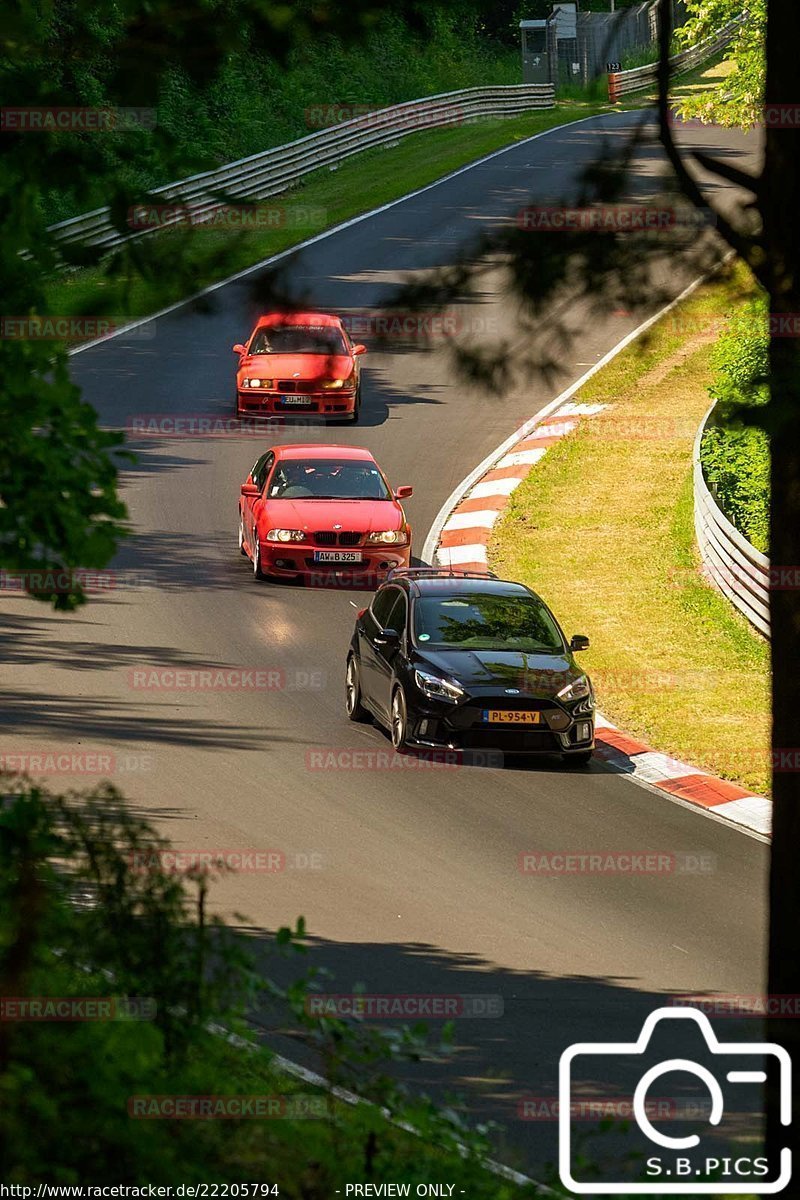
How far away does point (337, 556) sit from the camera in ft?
77.9

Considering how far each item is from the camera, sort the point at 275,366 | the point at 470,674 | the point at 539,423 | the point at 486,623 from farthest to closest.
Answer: the point at 539,423
the point at 275,366
the point at 486,623
the point at 470,674

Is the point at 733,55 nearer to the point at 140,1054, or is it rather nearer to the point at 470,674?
the point at 470,674

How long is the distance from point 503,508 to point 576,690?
11.8m

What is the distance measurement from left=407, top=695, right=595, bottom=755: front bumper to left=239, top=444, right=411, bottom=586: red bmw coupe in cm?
666

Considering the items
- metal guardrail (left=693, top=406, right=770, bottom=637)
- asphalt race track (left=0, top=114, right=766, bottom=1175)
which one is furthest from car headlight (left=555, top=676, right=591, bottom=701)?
metal guardrail (left=693, top=406, right=770, bottom=637)

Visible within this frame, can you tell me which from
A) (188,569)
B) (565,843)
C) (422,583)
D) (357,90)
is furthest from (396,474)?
(357,90)

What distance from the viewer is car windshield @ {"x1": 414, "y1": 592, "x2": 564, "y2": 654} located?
58.8 ft

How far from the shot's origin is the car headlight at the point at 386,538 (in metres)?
23.6

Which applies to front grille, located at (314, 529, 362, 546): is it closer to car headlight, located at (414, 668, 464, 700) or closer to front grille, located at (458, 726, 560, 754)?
car headlight, located at (414, 668, 464, 700)

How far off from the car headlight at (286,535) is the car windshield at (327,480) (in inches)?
25.5

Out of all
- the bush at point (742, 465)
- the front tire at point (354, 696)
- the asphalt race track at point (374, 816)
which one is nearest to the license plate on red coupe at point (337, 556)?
the asphalt race track at point (374, 816)

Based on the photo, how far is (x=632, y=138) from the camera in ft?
25.6

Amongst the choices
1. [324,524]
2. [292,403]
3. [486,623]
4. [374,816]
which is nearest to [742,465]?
[324,524]

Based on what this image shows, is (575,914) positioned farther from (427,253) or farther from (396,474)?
(427,253)
